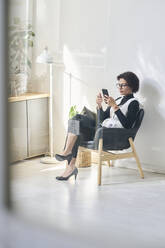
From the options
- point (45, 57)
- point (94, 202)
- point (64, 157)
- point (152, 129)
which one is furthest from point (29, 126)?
point (152, 129)

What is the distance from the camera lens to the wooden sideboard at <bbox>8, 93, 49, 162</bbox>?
1.85 m

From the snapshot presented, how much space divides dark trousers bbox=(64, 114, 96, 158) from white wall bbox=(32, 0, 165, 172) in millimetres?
52

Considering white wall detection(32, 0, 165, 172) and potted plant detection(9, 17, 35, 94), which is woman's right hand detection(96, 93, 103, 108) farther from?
potted plant detection(9, 17, 35, 94)

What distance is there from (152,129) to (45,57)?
58 cm

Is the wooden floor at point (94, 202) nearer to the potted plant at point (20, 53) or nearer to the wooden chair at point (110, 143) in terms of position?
the wooden chair at point (110, 143)

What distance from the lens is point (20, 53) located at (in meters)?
1.85

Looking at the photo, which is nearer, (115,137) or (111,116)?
(111,116)

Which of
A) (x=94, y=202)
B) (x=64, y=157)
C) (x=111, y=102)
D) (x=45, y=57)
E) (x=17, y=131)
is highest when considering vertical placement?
(x=45, y=57)

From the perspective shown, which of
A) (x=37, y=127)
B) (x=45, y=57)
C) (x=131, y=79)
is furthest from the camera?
Answer: (x=37, y=127)

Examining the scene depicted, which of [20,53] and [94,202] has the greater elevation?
[20,53]

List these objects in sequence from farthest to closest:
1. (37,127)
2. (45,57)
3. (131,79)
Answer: (37,127), (45,57), (131,79)

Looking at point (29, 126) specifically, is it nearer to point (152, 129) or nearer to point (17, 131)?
point (17, 131)

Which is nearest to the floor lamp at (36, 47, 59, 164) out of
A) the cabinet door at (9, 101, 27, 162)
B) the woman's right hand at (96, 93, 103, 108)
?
the cabinet door at (9, 101, 27, 162)

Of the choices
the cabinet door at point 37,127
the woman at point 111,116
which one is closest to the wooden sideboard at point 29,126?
the cabinet door at point 37,127
